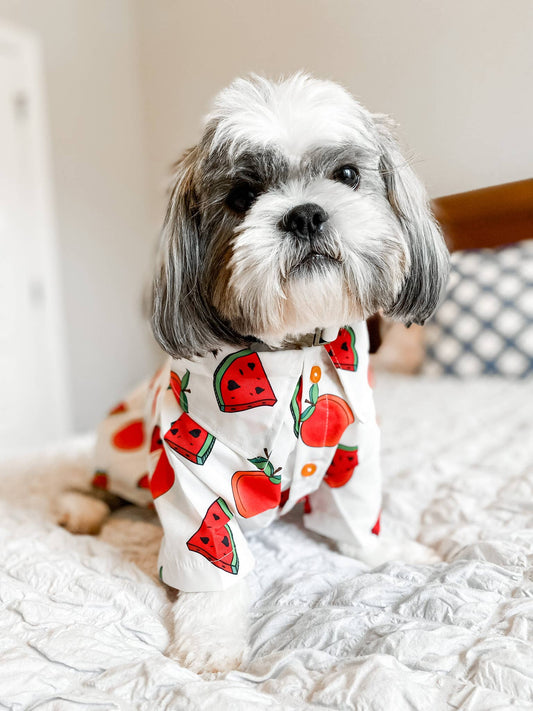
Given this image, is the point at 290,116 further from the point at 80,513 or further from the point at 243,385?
the point at 80,513

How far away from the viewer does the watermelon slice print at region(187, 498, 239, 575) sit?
997mm

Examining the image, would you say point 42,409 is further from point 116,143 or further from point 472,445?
point 472,445

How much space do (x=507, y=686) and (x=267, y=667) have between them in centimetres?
31

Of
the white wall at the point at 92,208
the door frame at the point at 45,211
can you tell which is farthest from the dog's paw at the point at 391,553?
the door frame at the point at 45,211

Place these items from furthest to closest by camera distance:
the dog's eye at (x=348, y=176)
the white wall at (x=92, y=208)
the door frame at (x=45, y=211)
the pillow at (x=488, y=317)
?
the door frame at (x=45, y=211)
the white wall at (x=92, y=208)
the pillow at (x=488, y=317)
the dog's eye at (x=348, y=176)

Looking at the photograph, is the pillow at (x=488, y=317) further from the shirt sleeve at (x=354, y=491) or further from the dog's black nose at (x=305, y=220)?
the dog's black nose at (x=305, y=220)

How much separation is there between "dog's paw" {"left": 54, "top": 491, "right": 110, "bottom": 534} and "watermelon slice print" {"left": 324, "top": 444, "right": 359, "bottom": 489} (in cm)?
55

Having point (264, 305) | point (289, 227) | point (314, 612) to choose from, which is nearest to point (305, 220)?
point (289, 227)

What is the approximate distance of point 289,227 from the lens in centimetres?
90

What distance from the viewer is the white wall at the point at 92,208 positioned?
2.79m

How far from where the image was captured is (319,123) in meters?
0.94

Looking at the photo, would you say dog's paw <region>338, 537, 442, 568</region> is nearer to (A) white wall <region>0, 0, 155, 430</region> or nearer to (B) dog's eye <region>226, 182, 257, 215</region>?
(B) dog's eye <region>226, 182, 257, 215</region>

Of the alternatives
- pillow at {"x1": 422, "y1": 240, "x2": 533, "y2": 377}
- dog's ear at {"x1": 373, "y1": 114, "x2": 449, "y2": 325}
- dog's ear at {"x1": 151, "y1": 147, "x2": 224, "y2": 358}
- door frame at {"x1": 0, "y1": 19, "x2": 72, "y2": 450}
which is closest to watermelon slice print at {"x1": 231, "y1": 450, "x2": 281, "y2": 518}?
dog's ear at {"x1": 151, "y1": 147, "x2": 224, "y2": 358}

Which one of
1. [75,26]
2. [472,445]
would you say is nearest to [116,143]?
[75,26]
